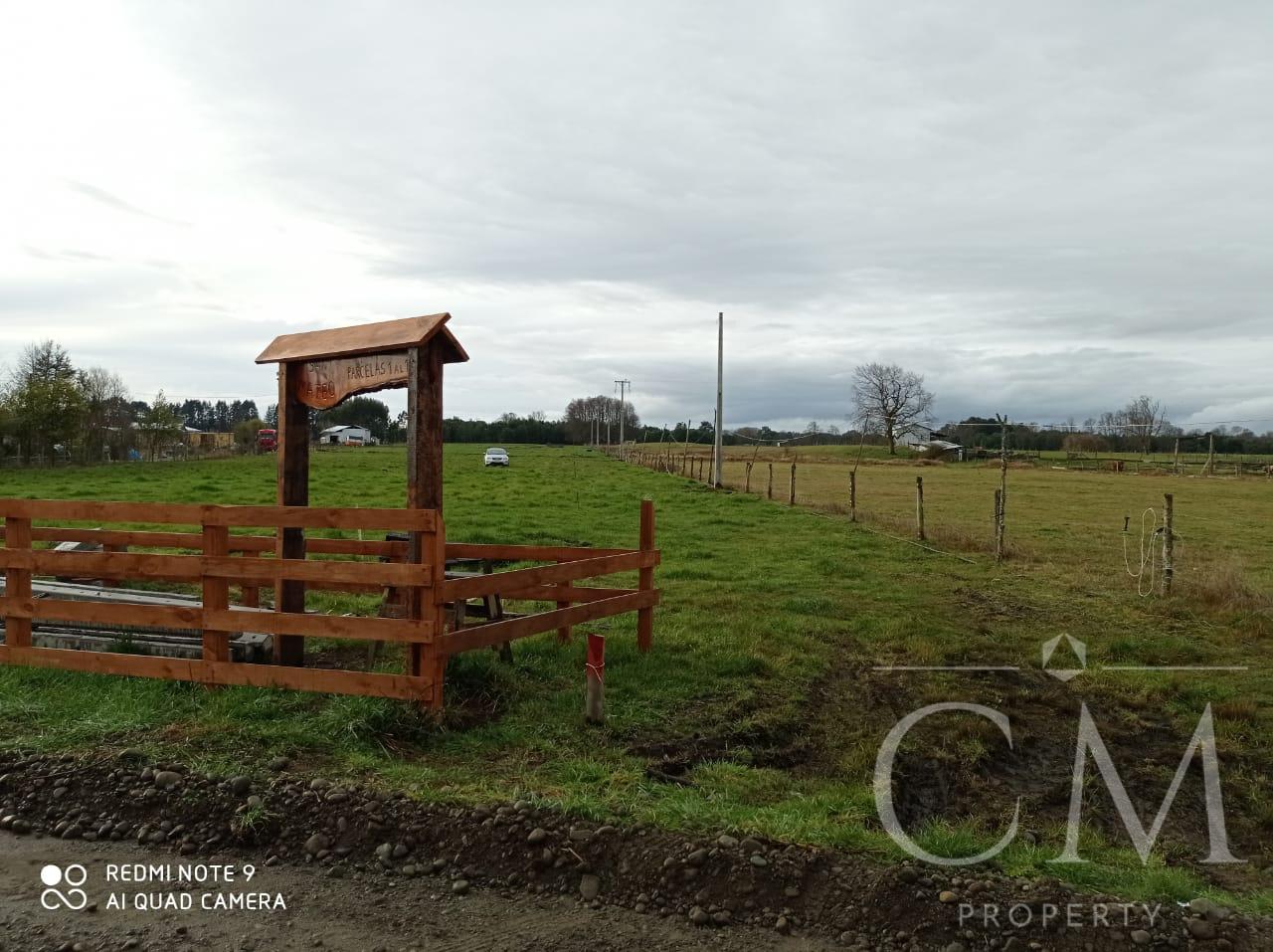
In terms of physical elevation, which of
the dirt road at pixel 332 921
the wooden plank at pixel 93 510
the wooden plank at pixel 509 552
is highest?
the wooden plank at pixel 93 510

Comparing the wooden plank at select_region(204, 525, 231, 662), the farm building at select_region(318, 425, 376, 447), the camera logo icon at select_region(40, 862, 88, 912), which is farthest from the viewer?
the farm building at select_region(318, 425, 376, 447)

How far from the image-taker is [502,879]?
3.93 metres

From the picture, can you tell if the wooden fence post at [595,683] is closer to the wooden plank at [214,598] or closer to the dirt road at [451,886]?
the dirt road at [451,886]

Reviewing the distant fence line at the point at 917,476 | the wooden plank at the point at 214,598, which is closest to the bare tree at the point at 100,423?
the distant fence line at the point at 917,476

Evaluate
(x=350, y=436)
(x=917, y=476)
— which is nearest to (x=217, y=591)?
(x=917, y=476)

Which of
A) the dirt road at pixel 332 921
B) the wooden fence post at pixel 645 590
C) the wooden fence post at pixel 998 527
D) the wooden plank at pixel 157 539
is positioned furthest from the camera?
the wooden fence post at pixel 998 527

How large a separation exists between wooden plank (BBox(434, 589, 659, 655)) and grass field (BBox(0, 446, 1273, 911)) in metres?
0.46

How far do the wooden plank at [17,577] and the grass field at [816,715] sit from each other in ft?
1.11

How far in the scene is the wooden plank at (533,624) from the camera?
19.2ft

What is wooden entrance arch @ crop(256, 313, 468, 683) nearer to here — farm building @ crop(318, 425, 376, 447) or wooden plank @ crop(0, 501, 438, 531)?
wooden plank @ crop(0, 501, 438, 531)

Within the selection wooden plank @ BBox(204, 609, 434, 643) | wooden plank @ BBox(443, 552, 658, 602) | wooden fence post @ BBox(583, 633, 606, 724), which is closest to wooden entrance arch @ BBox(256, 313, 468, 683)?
wooden plank @ BBox(204, 609, 434, 643)

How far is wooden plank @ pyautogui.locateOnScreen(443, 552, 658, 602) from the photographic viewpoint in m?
5.84

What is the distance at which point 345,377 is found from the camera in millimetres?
6539

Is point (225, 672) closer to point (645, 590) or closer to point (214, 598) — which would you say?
point (214, 598)
